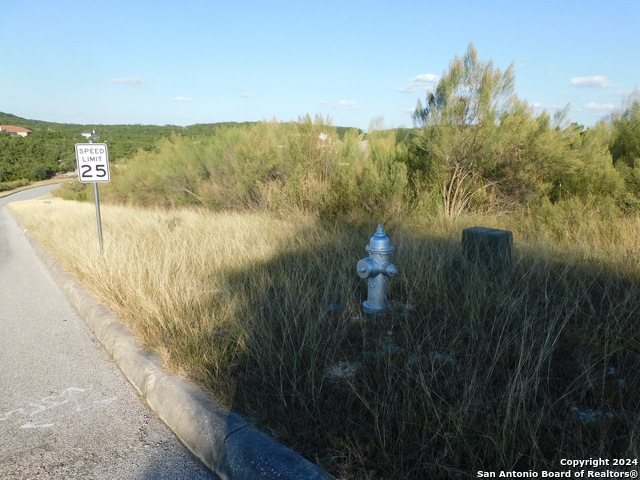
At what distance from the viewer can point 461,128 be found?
9.27m

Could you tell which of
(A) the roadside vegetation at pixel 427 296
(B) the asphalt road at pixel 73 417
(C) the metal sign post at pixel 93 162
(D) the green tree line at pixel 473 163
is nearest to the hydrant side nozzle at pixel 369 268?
(A) the roadside vegetation at pixel 427 296

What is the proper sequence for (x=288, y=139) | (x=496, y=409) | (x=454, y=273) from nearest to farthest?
(x=496, y=409), (x=454, y=273), (x=288, y=139)

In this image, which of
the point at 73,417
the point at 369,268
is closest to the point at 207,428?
the point at 73,417

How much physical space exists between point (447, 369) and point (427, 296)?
1306 mm

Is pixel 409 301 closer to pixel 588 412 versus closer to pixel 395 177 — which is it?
pixel 588 412

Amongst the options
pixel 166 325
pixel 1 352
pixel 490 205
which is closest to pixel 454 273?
pixel 166 325

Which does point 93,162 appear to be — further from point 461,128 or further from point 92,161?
point 461,128

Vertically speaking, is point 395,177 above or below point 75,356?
above

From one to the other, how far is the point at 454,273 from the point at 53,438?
369cm

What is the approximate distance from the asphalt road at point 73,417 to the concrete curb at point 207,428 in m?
0.07

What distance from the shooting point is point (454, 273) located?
15.7 feet

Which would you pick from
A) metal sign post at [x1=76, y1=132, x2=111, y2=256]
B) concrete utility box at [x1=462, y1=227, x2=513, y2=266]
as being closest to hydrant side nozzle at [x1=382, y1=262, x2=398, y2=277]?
concrete utility box at [x1=462, y1=227, x2=513, y2=266]

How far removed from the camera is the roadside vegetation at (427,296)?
237 centimetres

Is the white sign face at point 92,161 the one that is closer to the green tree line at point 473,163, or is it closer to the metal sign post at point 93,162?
the metal sign post at point 93,162
